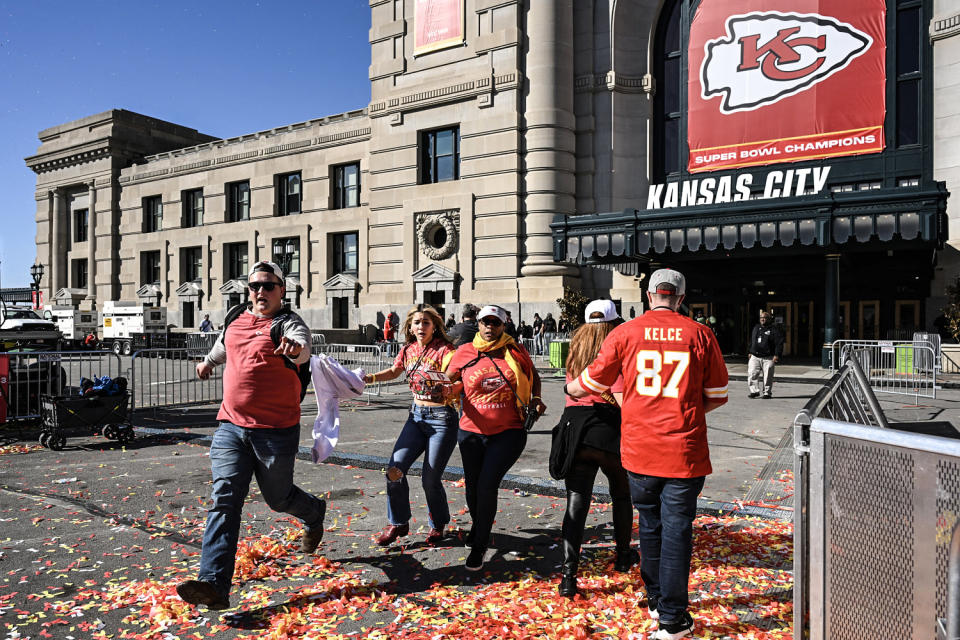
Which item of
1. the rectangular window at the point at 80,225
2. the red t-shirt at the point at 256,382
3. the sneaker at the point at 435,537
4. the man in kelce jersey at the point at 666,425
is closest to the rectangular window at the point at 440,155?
the sneaker at the point at 435,537

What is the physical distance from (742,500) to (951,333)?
20.2 meters

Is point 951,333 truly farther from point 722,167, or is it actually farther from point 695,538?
point 695,538

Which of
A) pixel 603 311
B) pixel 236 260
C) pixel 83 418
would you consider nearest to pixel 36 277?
pixel 236 260

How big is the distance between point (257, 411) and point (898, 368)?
1655 centimetres

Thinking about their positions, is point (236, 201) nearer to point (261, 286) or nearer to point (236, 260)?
point (236, 260)

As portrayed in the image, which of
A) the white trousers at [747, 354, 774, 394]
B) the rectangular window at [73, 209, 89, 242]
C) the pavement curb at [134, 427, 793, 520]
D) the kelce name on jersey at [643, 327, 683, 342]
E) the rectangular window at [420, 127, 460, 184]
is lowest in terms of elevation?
the pavement curb at [134, 427, 793, 520]

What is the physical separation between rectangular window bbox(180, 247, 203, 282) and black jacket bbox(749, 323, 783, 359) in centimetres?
3774

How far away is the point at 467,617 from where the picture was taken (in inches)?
153

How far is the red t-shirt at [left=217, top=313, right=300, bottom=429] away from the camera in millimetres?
4160

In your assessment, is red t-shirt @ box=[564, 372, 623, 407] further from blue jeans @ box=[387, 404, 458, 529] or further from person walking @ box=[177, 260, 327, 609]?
person walking @ box=[177, 260, 327, 609]

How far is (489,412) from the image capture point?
4691mm

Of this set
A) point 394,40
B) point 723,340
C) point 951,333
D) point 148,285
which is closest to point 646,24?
point 394,40

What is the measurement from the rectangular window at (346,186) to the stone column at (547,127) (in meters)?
11.6

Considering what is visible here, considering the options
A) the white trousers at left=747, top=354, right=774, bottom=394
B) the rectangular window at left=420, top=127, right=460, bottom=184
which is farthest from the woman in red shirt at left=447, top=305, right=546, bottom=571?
the rectangular window at left=420, top=127, right=460, bottom=184
